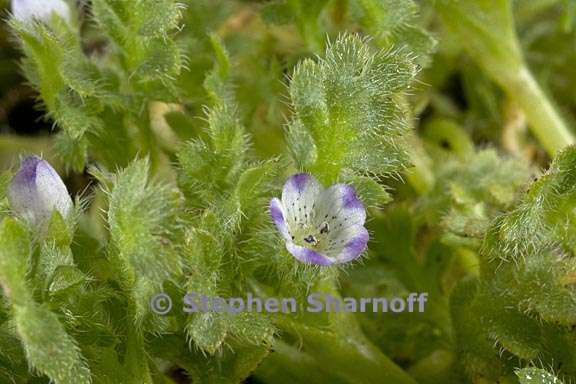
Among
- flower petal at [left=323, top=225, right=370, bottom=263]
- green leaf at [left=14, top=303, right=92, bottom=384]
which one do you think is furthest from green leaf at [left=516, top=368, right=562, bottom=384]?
green leaf at [left=14, top=303, right=92, bottom=384]

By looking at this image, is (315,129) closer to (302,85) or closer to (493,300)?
(302,85)

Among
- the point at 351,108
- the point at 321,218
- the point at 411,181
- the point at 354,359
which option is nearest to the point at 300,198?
the point at 321,218

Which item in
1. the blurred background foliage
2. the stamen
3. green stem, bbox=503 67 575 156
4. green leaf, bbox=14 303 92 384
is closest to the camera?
green leaf, bbox=14 303 92 384

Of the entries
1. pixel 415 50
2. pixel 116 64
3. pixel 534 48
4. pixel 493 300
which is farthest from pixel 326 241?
pixel 534 48

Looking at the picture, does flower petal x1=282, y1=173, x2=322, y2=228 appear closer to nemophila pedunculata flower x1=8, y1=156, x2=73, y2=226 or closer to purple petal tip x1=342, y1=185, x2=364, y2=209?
purple petal tip x1=342, y1=185, x2=364, y2=209

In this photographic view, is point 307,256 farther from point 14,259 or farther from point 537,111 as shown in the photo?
point 537,111
